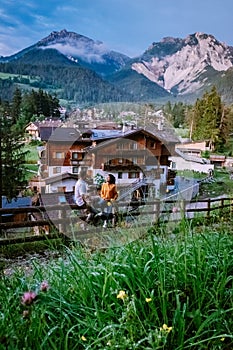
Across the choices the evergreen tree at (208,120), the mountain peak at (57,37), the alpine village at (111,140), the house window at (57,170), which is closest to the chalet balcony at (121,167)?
the alpine village at (111,140)

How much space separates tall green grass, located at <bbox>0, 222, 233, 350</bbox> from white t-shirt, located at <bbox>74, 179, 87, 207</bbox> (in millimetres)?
1686

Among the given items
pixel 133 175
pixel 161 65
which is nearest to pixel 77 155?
pixel 133 175

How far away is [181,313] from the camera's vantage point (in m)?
0.91

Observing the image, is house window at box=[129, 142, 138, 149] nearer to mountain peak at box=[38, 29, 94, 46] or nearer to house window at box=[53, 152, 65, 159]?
house window at box=[53, 152, 65, 159]

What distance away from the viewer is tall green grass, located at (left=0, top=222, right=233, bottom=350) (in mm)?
824

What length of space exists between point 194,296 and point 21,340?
513 millimetres

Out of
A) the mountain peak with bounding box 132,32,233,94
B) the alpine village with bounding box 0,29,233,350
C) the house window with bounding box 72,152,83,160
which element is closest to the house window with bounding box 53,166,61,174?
the alpine village with bounding box 0,29,233,350

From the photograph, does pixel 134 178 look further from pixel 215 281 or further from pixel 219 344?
pixel 219 344

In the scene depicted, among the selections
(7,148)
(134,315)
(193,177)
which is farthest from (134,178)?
(134,315)

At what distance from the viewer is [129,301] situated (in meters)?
0.90

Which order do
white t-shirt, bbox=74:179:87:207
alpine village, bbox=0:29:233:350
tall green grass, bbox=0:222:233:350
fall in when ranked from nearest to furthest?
1. tall green grass, bbox=0:222:233:350
2. alpine village, bbox=0:29:233:350
3. white t-shirt, bbox=74:179:87:207

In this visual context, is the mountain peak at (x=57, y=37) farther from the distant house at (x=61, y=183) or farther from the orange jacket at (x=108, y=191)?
the orange jacket at (x=108, y=191)

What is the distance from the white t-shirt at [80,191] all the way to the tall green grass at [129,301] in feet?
5.53

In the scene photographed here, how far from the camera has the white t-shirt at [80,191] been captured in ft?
9.64
